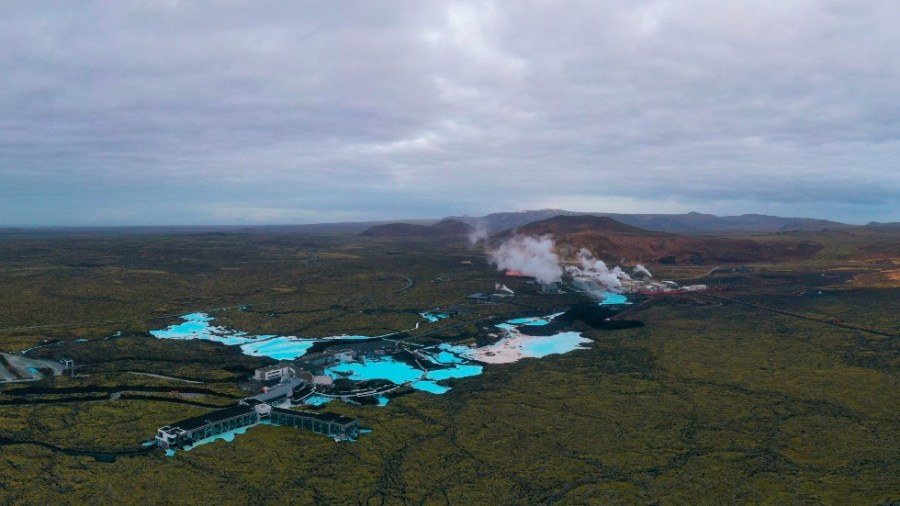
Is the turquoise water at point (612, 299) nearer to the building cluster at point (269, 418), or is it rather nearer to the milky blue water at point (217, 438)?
the building cluster at point (269, 418)

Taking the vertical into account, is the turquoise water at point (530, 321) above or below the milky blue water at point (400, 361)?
above

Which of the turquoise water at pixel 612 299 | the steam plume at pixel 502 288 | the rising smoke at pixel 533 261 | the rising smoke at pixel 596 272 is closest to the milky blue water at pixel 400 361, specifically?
the turquoise water at pixel 612 299

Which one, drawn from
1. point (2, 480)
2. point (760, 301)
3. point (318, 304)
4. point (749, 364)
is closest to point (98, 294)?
point (318, 304)

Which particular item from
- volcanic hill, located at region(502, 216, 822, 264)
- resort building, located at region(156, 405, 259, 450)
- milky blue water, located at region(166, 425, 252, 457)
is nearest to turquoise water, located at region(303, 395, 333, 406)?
resort building, located at region(156, 405, 259, 450)

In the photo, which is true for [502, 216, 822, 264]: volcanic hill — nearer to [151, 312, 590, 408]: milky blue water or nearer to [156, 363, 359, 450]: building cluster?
[151, 312, 590, 408]: milky blue water

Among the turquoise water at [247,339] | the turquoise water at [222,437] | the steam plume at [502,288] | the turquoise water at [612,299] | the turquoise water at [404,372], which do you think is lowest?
the turquoise water at [222,437]

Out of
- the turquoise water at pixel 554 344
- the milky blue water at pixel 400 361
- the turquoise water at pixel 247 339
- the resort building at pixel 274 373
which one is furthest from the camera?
the turquoise water at pixel 554 344

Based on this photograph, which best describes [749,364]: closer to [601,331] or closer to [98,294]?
[601,331]
